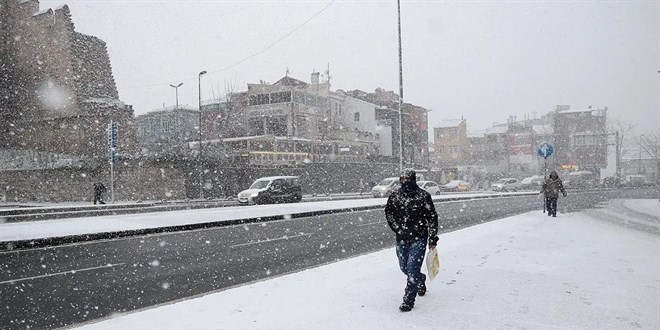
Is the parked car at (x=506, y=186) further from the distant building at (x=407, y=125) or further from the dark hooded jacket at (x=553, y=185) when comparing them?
the dark hooded jacket at (x=553, y=185)

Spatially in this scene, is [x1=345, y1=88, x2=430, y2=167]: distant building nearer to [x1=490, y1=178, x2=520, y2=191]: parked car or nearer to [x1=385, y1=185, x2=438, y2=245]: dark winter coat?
[x1=490, y1=178, x2=520, y2=191]: parked car

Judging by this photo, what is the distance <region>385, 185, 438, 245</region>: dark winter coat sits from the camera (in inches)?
233

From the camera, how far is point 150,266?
8.99m

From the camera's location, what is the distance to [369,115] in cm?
6862

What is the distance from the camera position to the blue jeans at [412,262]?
18.9 ft

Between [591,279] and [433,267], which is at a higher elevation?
[433,267]

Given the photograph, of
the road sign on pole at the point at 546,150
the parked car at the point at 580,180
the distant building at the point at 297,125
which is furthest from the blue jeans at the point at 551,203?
the parked car at the point at 580,180

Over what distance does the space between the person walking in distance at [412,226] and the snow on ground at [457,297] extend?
409 mm

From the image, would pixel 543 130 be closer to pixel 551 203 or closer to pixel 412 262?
pixel 551 203

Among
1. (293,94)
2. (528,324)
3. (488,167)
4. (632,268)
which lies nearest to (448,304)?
(528,324)

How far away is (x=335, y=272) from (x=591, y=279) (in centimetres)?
429

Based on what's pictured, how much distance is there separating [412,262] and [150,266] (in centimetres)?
570

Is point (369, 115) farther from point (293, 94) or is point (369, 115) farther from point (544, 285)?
point (544, 285)

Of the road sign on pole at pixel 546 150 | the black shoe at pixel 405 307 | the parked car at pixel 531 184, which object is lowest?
the parked car at pixel 531 184
